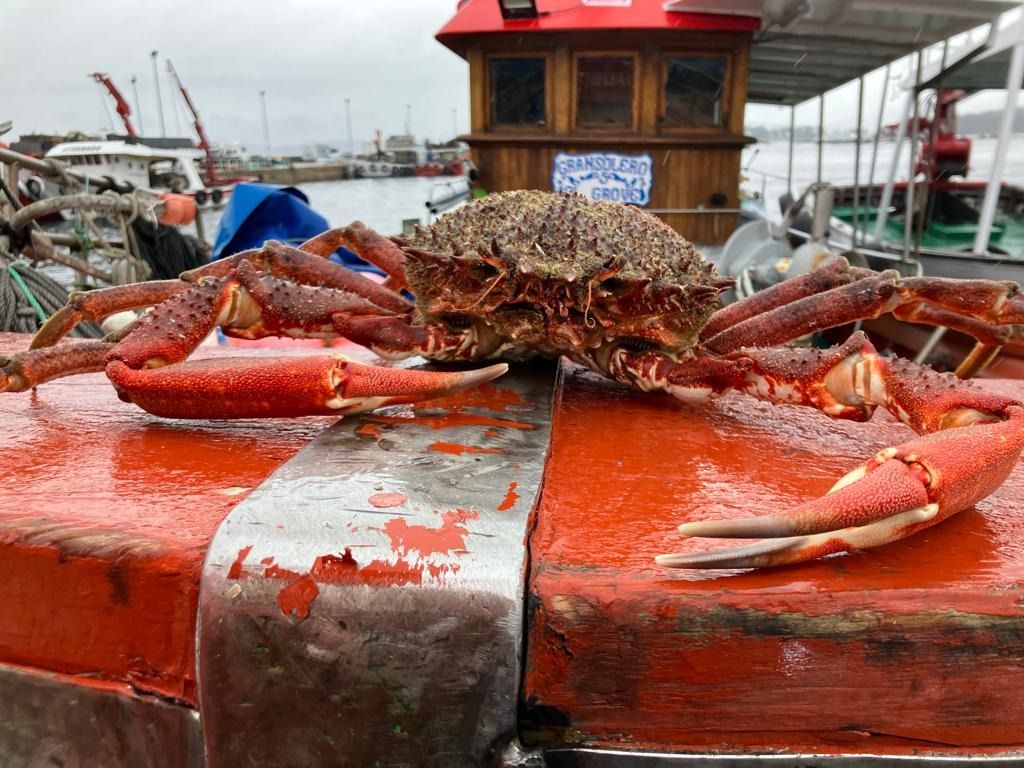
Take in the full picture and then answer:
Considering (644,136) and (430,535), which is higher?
(644,136)

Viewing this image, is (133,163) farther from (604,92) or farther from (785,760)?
(785,760)

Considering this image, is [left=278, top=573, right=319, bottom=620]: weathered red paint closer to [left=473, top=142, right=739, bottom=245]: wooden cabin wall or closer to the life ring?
[left=473, top=142, right=739, bottom=245]: wooden cabin wall

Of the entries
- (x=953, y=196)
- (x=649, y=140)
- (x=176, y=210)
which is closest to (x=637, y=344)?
(x=649, y=140)

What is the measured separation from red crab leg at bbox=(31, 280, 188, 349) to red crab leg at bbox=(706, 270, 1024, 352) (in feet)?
5.07

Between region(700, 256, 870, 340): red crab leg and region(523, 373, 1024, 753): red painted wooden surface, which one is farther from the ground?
region(700, 256, 870, 340): red crab leg

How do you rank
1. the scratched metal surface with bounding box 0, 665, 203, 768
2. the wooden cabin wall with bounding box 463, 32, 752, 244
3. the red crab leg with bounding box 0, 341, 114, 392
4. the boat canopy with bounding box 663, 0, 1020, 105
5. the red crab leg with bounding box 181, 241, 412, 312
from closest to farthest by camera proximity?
the scratched metal surface with bounding box 0, 665, 203, 768 → the red crab leg with bounding box 0, 341, 114, 392 → the red crab leg with bounding box 181, 241, 412, 312 → the boat canopy with bounding box 663, 0, 1020, 105 → the wooden cabin wall with bounding box 463, 32, 752, 244

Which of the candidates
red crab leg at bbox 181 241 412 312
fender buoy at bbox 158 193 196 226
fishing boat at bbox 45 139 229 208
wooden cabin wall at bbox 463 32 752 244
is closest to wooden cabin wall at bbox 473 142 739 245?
wooden cabin wall at bbox 463 32 752 244

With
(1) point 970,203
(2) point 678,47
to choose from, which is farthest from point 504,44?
(1) point 970,203

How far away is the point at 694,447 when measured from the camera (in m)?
1.53

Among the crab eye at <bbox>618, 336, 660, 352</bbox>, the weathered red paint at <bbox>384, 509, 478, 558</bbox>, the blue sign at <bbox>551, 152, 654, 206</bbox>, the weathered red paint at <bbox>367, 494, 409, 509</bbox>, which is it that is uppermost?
the blue sign at <bbox>551, 152, 654, 206</bbox>

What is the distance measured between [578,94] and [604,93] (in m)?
0.25

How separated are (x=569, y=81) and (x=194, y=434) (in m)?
5.97

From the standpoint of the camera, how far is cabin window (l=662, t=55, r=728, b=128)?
6.51 meters

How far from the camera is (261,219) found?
5090 millimetres
